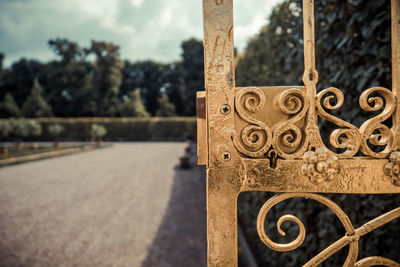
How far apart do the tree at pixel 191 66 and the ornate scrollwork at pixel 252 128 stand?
114ft

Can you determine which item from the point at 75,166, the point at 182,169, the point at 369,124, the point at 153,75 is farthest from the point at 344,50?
the point at 153,75

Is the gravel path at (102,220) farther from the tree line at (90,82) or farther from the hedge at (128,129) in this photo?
the tree line at (90,82)

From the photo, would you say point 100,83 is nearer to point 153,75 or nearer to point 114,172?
point 153,75

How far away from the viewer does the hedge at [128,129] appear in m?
24.2

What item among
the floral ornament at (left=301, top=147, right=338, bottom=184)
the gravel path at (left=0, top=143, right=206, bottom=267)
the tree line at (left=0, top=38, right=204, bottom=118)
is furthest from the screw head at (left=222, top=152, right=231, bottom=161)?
the tree line at (left=0, top=38, right=204, bottom=118)

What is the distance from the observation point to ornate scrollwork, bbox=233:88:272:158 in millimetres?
746

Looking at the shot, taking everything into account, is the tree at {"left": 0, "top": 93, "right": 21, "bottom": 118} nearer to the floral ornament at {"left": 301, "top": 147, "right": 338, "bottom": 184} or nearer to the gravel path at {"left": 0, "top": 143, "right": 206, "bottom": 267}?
the gravel path at {"left": 0, "top": 143, "right": 206, "bottom": 267}

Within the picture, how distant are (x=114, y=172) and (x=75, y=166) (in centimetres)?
250

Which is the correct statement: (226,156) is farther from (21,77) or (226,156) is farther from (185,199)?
(21,77)

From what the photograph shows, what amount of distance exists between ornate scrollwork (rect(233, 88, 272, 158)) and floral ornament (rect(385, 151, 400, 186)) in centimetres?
40

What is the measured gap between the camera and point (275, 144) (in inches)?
29.5

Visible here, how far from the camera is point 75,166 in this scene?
946 centimetres

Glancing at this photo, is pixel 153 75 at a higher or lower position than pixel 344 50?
higher

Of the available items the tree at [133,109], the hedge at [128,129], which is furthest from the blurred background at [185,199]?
the tree at [133,109]
